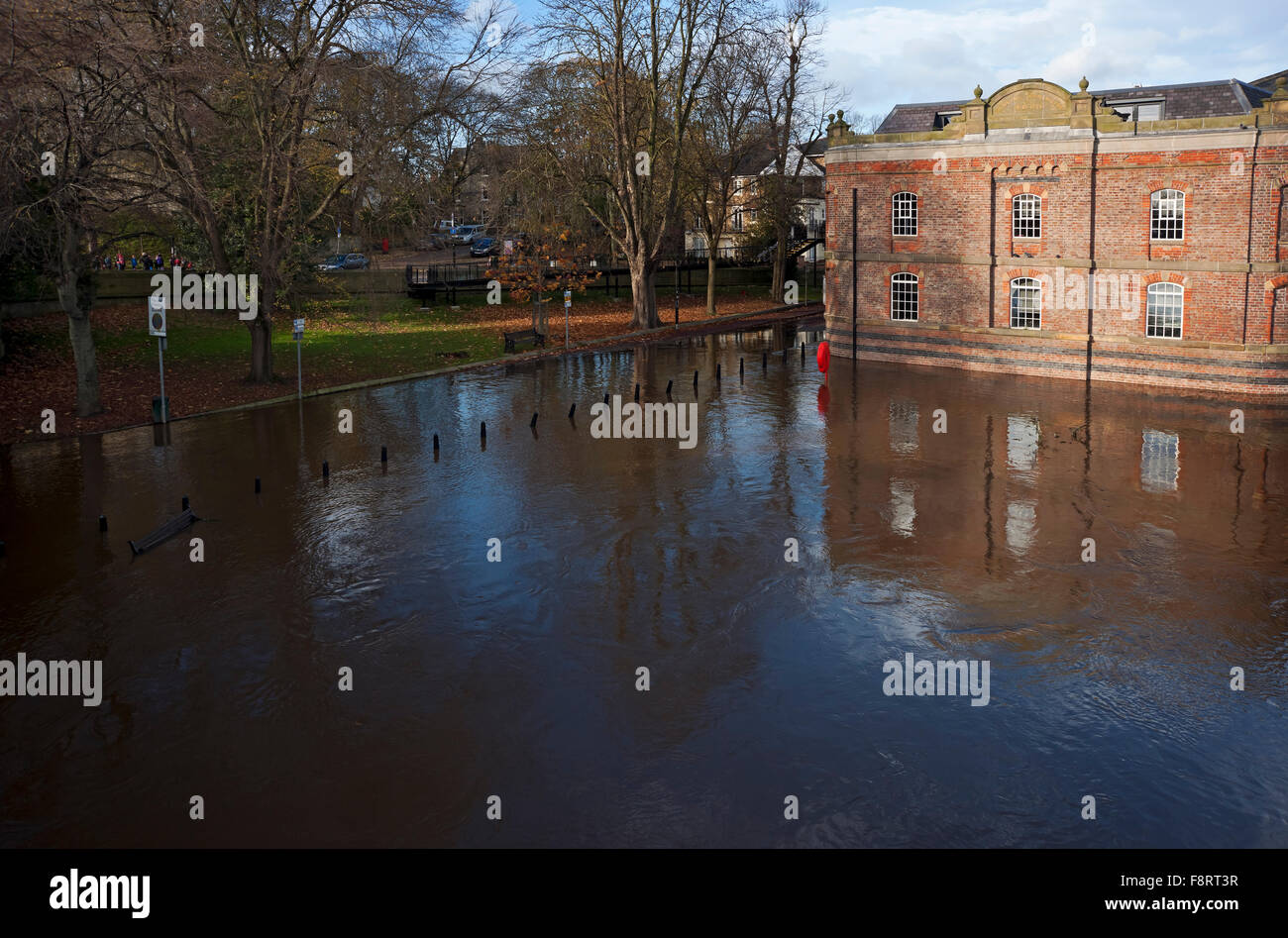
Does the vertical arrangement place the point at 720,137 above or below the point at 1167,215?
above

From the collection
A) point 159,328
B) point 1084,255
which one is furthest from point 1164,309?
→ point 159,328

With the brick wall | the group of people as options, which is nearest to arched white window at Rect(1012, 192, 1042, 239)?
→ the brick wall

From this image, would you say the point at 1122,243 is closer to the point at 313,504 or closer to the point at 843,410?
the point at 843,410

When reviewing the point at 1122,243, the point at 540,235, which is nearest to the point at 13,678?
the point at 1122,243

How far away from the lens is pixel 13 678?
479 inches

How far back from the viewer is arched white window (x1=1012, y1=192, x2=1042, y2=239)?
34094mm

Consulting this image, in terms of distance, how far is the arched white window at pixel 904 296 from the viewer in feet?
124

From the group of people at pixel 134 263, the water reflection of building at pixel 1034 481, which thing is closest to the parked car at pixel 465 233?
the group of people at pixel 134 263

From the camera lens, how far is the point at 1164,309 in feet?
106

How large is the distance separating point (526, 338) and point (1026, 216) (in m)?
17.7

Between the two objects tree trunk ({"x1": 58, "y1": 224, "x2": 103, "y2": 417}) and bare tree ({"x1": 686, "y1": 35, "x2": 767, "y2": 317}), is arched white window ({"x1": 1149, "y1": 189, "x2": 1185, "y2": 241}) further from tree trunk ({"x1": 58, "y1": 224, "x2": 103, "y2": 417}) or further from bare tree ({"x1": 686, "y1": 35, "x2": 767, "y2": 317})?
tree trunk ({"x1": 58, "y1": 224, "x2": 103, "y2": 417})

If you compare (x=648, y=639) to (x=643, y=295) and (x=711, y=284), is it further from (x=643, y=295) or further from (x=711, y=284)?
(x=711, y=284)

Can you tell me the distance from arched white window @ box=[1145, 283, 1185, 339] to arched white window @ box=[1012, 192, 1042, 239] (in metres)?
3.97

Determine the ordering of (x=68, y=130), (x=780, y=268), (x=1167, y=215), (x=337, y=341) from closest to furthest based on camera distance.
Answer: (x=68, y=130), (x=1167, y=215), (x=337, y=341), (x=780, y=268)
